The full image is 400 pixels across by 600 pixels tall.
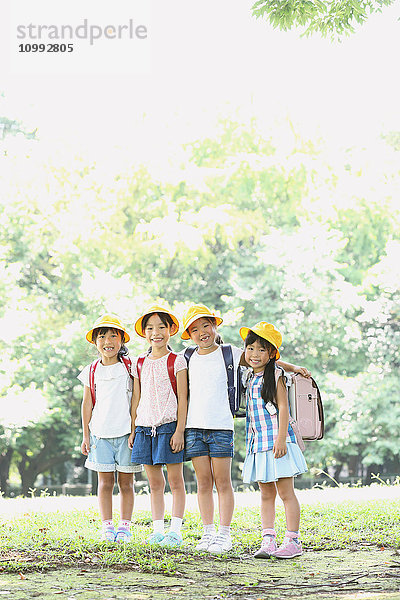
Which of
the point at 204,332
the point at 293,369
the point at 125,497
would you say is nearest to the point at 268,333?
the point at 293,369

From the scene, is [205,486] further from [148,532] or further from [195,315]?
[195,315]

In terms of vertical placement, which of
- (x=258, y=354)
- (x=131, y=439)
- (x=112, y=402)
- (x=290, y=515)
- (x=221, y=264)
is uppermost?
(x=221, y=264)

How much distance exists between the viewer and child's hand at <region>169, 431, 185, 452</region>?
522 cm

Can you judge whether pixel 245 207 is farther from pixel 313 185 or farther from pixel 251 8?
pixel 251 8

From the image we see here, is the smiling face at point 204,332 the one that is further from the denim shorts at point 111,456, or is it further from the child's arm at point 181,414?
the denim shorts at point 111,456

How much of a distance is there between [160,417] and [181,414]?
14 centimetres

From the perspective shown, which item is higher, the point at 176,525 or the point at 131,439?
the point at 131,439

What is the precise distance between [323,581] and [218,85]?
54.0 feet

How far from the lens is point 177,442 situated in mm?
5219

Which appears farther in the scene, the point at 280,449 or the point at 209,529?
the point at 209,529

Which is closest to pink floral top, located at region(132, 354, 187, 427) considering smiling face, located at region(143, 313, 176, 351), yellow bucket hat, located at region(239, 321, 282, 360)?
smiling face, located at region(143, 313, 176, 351)

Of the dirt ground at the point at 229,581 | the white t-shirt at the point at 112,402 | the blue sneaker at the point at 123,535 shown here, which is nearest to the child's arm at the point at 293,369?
the white t-shirt at the point at 112,402

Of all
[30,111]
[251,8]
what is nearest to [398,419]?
[251,8]

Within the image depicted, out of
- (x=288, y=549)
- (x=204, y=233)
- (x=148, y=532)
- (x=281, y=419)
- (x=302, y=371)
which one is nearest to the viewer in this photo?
(x=288, y=549)
